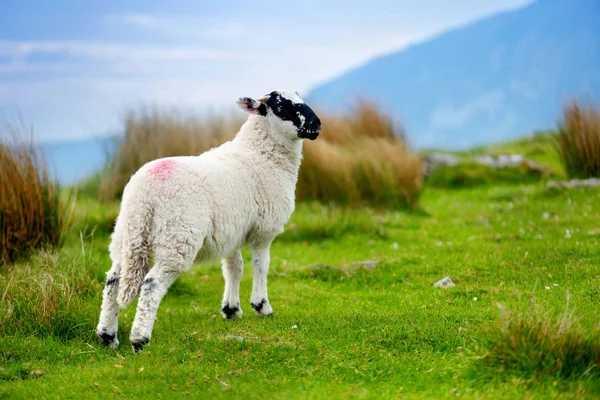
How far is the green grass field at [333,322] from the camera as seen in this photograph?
19.0 ft

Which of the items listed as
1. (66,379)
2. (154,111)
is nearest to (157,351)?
(66,379)

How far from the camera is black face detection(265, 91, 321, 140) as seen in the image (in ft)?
26.2

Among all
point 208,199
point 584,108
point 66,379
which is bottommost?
point 66,379

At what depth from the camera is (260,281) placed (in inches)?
319

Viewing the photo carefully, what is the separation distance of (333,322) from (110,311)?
2.57 meters

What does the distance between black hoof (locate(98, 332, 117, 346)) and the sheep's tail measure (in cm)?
57

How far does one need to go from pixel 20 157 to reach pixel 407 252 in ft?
21.9

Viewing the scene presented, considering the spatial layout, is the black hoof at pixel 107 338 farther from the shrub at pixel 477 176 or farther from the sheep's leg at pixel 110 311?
the shrub at pixel 477 176

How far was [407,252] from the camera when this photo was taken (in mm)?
11336

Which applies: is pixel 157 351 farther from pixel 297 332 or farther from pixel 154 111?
pixel 154 111

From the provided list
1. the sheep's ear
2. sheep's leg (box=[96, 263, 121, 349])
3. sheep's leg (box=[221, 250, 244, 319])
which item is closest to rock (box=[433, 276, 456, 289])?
sheep's leg (box=[221, 250, 244, 319])

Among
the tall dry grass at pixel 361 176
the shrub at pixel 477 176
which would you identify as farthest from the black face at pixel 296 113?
the shrub at pixel 477 176

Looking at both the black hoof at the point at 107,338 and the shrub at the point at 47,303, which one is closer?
the black hoof at the point at 107,338

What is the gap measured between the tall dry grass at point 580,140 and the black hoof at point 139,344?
13367mm
